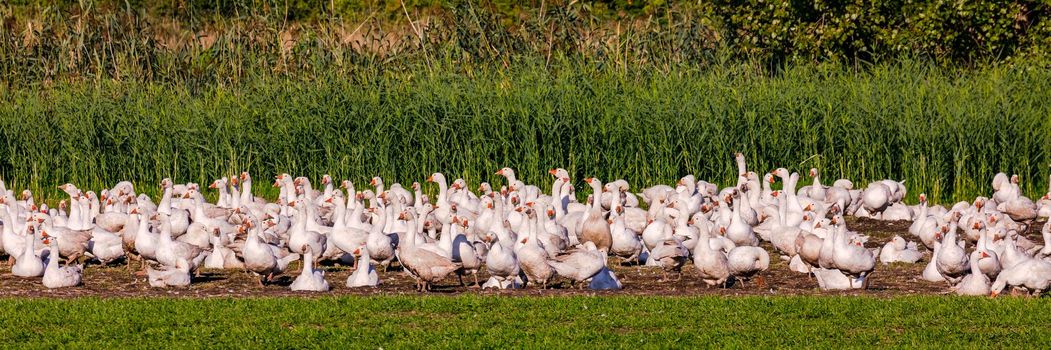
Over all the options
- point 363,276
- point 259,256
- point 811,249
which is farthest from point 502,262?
point 811,249

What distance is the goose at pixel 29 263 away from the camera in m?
15.9

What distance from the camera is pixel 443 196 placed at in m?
21.6

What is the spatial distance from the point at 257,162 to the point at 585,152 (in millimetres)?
4918

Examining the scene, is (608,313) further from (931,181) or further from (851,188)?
(931,181)

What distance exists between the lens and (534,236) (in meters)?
15.7

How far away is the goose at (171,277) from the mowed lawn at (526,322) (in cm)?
119

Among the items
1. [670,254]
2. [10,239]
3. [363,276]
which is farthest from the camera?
[10,239]

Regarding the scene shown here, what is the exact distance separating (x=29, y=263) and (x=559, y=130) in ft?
32.6

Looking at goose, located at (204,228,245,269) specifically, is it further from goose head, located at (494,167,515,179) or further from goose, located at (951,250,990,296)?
goose, located at (951,250,990,296)

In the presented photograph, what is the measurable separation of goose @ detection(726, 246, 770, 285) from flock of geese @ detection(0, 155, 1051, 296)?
0.02 metres

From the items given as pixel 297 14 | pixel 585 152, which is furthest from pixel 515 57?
pixel 297 14

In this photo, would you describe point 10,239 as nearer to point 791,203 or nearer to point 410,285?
point 410,285

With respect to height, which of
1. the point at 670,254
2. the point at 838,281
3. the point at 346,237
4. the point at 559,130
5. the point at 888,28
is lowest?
the point at 838,281

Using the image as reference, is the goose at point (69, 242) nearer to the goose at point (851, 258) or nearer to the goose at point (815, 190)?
the goose at point (851, 258)
